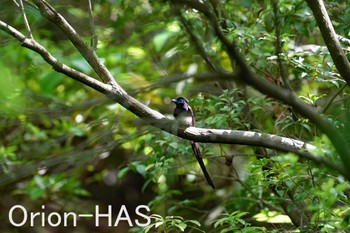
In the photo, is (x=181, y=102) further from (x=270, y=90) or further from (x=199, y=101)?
(x=270, y=90)

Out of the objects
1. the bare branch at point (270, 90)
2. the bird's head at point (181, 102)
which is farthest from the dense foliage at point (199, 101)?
the bare branch at point (270, 90)

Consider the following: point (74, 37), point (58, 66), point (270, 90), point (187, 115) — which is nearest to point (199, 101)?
point (187, 115)

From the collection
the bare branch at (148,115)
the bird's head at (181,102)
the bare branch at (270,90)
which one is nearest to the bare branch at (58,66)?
the bare branch at (148,115)

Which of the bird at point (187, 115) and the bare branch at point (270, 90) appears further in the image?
the bird at point (187, 115)

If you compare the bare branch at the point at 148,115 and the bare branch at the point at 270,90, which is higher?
the bare branch at the point at 148,115

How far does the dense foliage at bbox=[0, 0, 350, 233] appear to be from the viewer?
10.2ft

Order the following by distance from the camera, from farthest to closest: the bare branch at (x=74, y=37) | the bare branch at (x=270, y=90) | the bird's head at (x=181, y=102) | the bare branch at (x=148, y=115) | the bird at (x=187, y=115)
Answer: the bird's head at (x=181, y=102) → the bird at (x=187, y=115) → the bare branch at (x=74, y=37) → the bare branch at (x=148, y=115) → the bare branch at (x=270, y=90)

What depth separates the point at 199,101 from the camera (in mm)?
4234

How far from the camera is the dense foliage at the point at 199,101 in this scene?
3.10m

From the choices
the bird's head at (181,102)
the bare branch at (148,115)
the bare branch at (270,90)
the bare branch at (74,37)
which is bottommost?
the bare branch at (270,90)

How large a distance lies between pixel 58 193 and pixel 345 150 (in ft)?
15.4

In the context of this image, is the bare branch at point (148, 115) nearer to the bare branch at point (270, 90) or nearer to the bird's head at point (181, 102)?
the bare branch at point (270, 90)

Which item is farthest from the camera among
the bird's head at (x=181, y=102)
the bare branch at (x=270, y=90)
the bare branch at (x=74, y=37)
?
the bird's head at (x=181, y=102)

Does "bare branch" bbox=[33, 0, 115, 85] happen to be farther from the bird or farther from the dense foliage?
the bird
